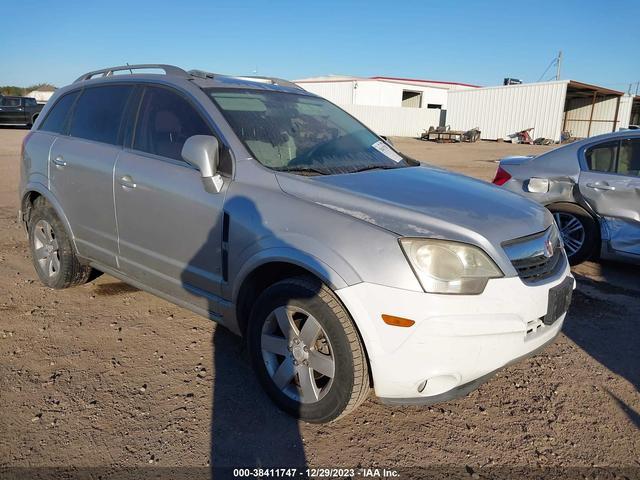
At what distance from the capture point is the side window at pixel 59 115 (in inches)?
173

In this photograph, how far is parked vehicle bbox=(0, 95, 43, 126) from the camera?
24.6m

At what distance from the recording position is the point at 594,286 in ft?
16.2

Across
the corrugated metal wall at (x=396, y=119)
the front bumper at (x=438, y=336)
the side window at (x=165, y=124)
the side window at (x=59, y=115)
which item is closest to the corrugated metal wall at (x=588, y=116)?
the corrugated metal wall at (x=396, y=119)

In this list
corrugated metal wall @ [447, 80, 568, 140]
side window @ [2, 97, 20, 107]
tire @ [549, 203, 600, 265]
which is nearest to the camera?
tire @ [549, 203, 600, 265]

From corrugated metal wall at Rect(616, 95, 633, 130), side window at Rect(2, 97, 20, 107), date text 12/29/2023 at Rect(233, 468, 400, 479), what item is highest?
corrugated metal wall at Rect(616, 95, 633, 130)

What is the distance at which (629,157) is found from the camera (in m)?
A: 5.14

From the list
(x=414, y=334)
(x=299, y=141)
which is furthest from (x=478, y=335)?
(x=299, y=141)

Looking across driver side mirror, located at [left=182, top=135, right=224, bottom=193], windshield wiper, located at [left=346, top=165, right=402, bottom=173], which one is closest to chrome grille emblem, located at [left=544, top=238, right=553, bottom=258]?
windshield wiper, located at [left=346, top=165, right=402, bottom=173]

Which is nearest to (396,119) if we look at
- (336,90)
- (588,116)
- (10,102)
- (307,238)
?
Answer: (336,90)

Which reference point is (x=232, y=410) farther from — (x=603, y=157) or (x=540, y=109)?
(x=540, y=109)

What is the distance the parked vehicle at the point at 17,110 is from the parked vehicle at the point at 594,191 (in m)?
25.6

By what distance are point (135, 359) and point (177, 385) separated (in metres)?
0.49

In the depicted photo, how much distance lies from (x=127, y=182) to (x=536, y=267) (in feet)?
8.92

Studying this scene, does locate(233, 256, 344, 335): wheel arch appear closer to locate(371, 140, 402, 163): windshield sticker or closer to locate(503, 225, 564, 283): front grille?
locate(503, 225, 564, 283): front grille
